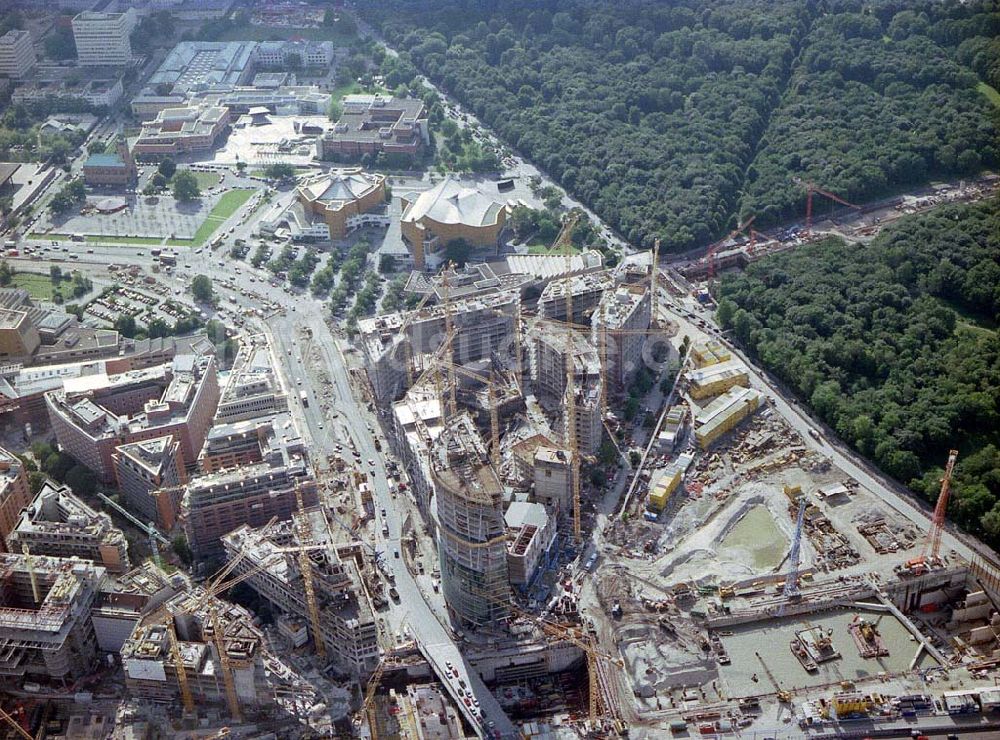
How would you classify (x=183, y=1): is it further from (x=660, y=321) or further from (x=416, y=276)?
(x=660, y=321)

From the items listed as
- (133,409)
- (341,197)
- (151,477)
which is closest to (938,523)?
(151,477)

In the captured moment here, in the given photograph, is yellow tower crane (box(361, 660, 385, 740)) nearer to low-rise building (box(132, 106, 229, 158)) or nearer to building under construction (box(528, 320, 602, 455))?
building under construction (box(528, 320, 602, 455))

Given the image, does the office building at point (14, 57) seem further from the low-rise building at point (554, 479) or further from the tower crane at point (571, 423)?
the low-rise building at point (554, 479)

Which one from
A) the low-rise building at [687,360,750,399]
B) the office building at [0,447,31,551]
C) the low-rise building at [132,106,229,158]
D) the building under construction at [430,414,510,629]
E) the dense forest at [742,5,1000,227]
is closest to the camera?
the building under construction at [430,414,510,629]

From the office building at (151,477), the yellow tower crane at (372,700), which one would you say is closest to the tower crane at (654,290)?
the office building at (151,477)

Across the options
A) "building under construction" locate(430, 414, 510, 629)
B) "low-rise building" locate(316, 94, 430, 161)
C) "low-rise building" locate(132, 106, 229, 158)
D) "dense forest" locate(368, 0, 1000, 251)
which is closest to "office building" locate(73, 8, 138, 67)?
"low-rise building" locate(132, 106, 229, 158)

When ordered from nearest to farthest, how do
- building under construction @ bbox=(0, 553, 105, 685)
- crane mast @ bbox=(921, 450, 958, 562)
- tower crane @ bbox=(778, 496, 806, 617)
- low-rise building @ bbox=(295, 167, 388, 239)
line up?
building under construction @ bbox=(0, 553, 105, 685) < tower crane @ bbox=(778, 496, 806, 617) < crane mast @ bbox=(921, 450, 958, 562) < low-rise building @ bbox=(295, 167, 388, 239)
